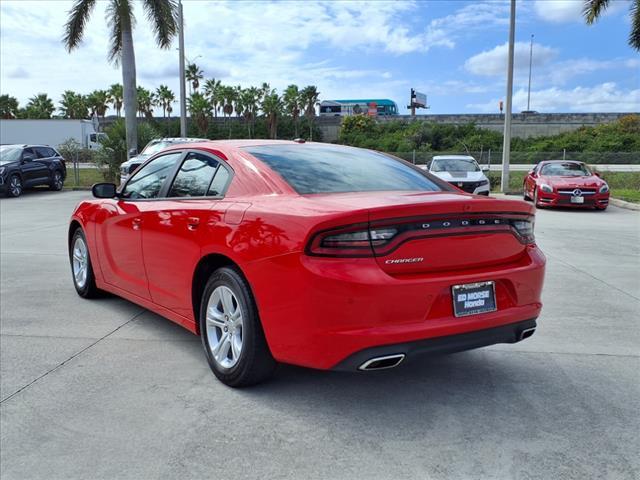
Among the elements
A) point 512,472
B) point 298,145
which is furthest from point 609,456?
point 298,145

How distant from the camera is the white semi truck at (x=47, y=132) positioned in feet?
132

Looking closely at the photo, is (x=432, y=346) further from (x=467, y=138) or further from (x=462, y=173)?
(x=467, y=138)

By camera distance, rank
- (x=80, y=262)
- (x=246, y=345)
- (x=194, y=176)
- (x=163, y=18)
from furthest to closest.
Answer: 1. (x=163, y=18)
2. (x=80, y=262)
3. (x=194, y=176)
4. (x=246, y=345)

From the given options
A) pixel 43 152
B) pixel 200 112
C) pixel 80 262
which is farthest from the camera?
pixel 200 112

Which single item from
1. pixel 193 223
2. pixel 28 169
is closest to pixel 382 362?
pixel 193 223

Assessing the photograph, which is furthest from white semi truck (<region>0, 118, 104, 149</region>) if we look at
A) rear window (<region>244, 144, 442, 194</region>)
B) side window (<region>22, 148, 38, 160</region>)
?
rear window (<region>244, 144, 442, 194</region>)

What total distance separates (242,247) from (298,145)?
1.31m

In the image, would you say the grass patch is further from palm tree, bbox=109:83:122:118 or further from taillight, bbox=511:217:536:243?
palm tree, bbox=109:83:122:118

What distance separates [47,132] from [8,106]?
4148cm

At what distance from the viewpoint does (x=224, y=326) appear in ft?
12.4

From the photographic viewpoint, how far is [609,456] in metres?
2.92

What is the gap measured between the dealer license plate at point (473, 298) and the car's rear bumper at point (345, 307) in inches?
1.1

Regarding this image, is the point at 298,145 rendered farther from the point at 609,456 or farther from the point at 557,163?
the point at 557,163

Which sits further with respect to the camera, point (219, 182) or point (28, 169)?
point (28, 169)
